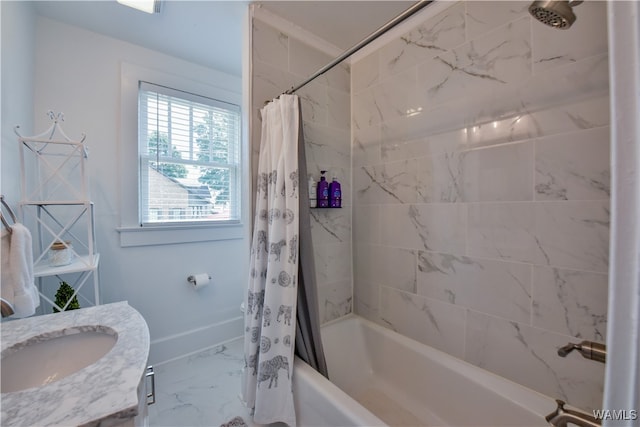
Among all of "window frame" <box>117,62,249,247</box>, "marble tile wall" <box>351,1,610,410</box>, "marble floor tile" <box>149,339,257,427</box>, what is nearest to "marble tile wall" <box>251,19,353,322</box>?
"marble tile wall" <box>351,1,610,410</box>

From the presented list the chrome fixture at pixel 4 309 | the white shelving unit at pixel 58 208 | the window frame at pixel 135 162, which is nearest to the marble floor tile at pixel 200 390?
the white shelving unit at pixel 58 208

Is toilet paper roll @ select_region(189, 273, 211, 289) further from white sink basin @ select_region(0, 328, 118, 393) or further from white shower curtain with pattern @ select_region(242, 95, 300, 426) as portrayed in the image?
white sink basin @ select_region(0, 328, 118, 393)

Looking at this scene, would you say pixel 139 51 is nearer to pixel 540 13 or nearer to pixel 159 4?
pixel 159 4

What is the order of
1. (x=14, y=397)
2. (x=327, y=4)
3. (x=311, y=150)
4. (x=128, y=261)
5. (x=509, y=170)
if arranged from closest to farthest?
(x=14, y=397) < (x=509, y=170) < (x=327, y=4) < (x=311, y=150) < (x=128, y=261)

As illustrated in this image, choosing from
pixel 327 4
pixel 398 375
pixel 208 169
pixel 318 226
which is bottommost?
pixel 398 375

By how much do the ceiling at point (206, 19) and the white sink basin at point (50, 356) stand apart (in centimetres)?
→ 173

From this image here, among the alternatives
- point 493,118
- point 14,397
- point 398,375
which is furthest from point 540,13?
point 398,375

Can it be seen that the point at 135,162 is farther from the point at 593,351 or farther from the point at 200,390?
the point at 593,351

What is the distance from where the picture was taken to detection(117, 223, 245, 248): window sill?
1828 mm

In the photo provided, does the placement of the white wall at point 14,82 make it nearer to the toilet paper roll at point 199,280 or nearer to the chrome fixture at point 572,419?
the toilet paper roll at point 199,280

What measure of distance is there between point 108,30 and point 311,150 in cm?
163

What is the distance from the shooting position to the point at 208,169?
86.5 inches

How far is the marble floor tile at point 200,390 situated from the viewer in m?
1.42

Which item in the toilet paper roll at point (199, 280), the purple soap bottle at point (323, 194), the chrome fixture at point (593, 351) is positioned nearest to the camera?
the chrome fixture at point (593, 351)
